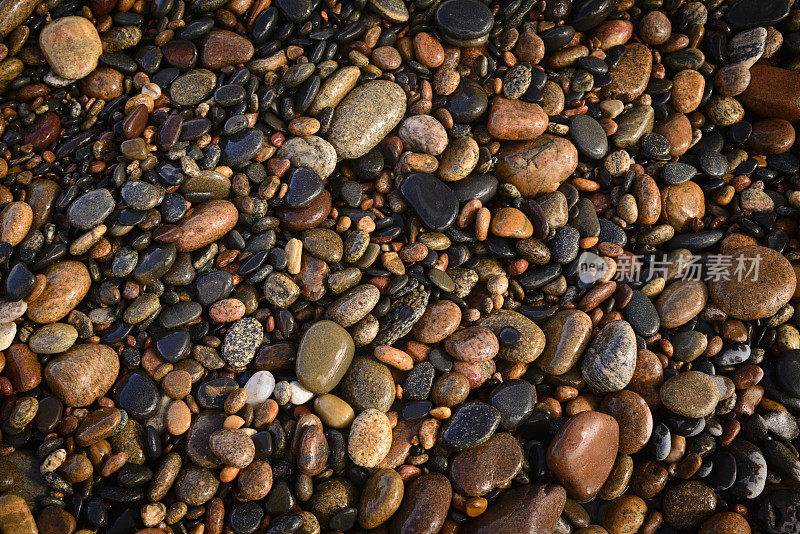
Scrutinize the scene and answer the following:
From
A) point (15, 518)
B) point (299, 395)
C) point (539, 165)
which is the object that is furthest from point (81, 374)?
point (539, 165)

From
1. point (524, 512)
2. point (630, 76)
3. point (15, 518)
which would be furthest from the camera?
point (630, 76)

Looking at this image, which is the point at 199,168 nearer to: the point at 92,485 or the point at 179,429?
the point at 179,429

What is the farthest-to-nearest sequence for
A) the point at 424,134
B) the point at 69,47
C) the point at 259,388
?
the point at 424,134 < the point at 69,47 < the point at 259,388

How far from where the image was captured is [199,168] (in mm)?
3443

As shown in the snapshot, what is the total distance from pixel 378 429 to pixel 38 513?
5.92 ft

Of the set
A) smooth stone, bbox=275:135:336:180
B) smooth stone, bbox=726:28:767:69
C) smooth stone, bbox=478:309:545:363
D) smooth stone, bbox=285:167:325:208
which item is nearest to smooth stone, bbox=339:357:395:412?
smooth stone, bbox=478:309:545:363

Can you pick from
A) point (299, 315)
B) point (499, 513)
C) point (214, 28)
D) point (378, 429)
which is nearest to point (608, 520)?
point (499, 513)

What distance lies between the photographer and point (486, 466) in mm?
2943

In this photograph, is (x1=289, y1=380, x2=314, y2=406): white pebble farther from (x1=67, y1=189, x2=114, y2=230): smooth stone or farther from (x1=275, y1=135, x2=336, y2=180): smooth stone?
(x1=67, y1=189, x2=114, y2=230): smooth stone

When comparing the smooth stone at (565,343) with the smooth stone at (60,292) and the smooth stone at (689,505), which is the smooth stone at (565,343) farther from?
the smooth stone at (60,292)

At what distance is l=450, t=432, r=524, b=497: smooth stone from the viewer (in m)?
2.92

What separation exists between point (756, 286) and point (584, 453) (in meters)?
1.71

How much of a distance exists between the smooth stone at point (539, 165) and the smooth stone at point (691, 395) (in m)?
1.51

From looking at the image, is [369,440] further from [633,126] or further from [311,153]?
[633,126]
